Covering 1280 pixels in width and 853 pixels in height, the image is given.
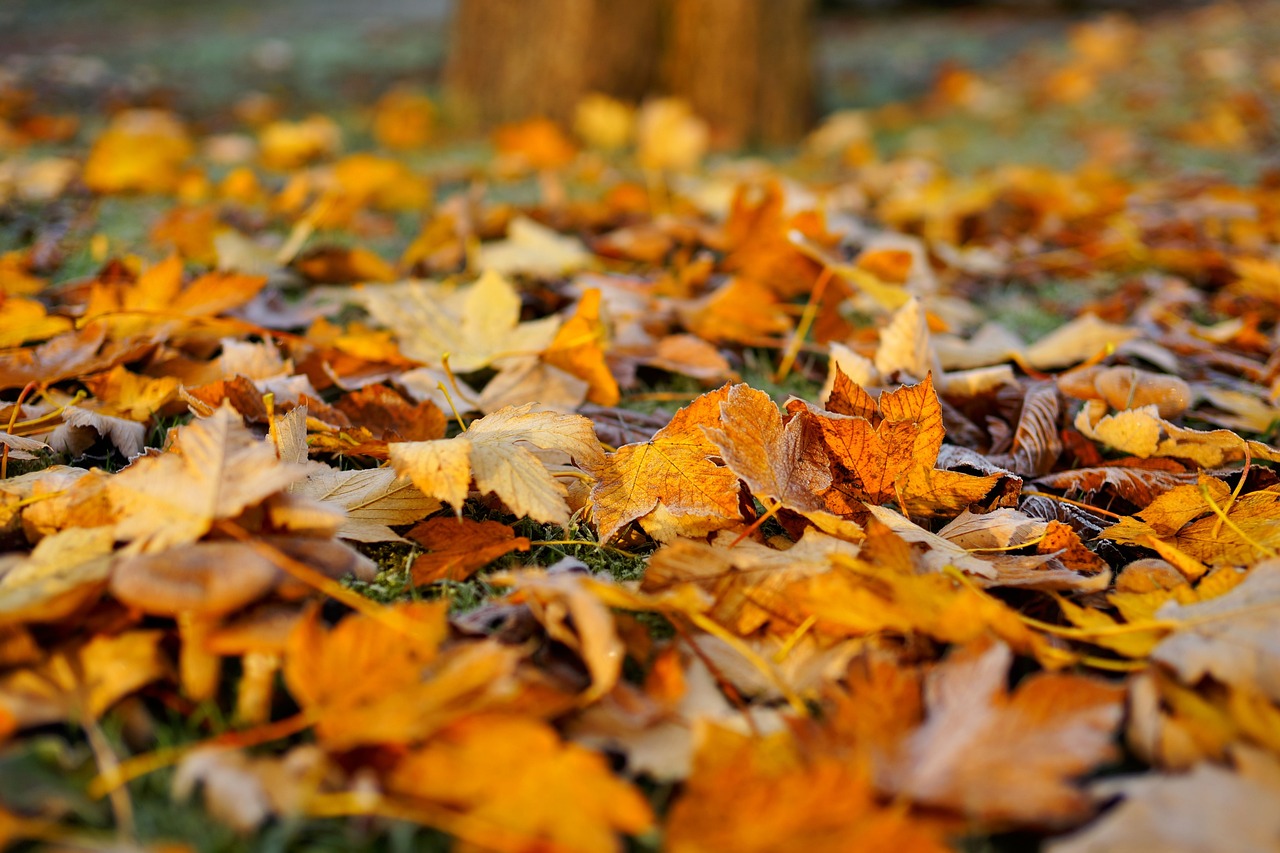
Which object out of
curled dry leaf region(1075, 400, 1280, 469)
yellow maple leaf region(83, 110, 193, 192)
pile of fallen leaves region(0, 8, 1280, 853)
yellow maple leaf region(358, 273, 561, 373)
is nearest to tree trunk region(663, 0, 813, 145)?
yellow maple leaf region(83, 110, 193, 192)

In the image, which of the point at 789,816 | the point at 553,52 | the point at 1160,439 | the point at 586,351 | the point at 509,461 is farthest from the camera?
the point at 553,52

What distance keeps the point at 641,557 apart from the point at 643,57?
3.07m

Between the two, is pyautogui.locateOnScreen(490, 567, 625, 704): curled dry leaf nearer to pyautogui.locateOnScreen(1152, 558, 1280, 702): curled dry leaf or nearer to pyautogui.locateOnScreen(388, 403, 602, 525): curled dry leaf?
pyautogui.locateOnScreen(388, 403, 602, 525): curled dry leaf

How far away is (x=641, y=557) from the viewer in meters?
0.90

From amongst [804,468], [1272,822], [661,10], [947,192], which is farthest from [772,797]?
[661,10]

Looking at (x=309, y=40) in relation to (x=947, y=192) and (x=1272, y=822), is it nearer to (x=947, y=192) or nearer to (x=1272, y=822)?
(x=947, y=192)

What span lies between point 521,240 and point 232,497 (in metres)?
1.13

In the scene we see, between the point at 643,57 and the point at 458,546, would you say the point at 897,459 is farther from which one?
the point at 643,57

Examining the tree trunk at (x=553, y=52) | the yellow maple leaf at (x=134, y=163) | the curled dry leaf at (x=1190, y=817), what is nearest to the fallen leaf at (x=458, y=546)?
the curled dry leaf at (x=1190, y=817)

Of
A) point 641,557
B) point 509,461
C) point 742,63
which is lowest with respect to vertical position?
point 641,557

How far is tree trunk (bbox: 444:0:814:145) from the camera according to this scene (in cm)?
341

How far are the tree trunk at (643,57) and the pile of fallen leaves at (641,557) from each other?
2.08m

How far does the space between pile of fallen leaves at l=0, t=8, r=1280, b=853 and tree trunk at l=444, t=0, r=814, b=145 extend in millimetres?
2084

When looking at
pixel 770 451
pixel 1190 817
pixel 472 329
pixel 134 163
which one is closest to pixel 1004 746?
pixel 1190 817
